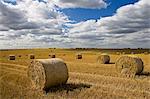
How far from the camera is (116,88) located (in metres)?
12.6

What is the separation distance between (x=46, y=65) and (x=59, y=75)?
795 mm

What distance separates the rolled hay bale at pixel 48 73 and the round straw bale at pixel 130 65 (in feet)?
21.2

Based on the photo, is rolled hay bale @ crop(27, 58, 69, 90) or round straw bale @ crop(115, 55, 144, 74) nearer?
rolled hay bale @ crop(27, 58, 69, 90)

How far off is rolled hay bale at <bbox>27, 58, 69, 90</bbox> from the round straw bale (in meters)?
6.47

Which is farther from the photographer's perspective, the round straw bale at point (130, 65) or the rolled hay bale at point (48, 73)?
the round straw bale at point (130, 65)

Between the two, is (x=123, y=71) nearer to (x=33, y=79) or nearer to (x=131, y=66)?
(x=131, y=66)

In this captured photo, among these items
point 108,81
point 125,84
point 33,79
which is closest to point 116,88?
point 125,84

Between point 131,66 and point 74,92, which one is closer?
point 74,92

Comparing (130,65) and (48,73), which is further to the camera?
(130,65)

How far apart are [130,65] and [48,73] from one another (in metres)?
7.60

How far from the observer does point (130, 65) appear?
18.8m

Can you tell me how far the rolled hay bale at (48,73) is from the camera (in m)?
13.0

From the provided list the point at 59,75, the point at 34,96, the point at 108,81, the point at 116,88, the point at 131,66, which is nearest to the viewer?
the point at 34,96

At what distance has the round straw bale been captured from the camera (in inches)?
727
